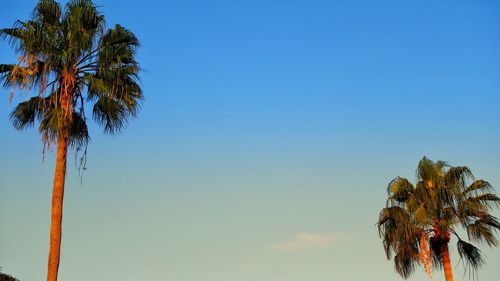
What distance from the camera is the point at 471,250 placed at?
27.2 metres

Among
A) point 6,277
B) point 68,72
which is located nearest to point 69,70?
point 68,72

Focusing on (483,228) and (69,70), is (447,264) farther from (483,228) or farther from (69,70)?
(69,70)

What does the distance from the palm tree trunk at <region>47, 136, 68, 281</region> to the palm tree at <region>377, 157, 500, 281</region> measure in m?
15.7

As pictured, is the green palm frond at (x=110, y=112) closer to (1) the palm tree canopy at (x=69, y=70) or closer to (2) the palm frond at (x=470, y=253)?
(1) the palm tree canopy at (x=69, y=70)

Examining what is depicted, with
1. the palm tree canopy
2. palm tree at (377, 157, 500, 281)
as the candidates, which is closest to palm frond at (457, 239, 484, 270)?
palm tree at (377, 157, 500, 281)

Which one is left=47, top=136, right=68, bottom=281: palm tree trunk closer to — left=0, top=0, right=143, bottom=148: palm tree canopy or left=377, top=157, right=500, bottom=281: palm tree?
left=0, top=0, right=143, bottom=148: palm tree canopy

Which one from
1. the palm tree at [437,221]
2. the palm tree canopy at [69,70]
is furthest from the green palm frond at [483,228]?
the palm tree canopy at [69,70]

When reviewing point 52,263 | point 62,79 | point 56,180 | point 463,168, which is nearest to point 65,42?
point 62,79

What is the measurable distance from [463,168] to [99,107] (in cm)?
1699

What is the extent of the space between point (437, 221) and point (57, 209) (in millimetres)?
17088

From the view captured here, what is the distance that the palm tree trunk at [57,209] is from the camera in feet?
54.7

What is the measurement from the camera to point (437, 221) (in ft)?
Result: 90.3

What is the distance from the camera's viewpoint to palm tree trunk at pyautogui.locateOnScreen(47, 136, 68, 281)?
54.7 ft

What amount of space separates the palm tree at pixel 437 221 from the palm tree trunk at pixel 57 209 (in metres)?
15.7
